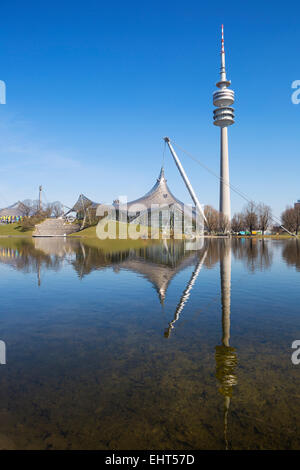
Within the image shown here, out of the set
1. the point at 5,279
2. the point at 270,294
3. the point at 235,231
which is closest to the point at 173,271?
the point at 270,294

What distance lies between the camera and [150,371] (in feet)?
21.4

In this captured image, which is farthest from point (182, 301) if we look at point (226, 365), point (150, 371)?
point (150, 371)

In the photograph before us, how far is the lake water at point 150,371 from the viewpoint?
15.0ft

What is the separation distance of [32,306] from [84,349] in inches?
210

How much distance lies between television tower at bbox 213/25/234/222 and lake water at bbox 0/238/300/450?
110741 millimetres

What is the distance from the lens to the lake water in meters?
4.56

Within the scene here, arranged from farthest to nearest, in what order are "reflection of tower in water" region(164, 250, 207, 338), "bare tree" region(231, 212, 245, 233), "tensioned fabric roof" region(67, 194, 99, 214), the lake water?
"tensioned fabric roof" region(67, 194, 99, 214) < "bare tree" region(231, 212, 245, 233) < "reflection of tower in water" region(164, 250, 207, 338) < the lake water

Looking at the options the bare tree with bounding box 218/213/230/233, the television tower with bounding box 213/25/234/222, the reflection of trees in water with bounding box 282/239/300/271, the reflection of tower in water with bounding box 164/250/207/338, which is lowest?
the reflection of tower in water with bounding box 164/250/207/338

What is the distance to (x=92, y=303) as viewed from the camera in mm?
12516

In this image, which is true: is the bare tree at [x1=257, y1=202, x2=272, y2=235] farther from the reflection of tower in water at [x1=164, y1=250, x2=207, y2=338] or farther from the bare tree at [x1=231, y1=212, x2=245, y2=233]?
the reflection of tower in water at [x1=164, y1=250, x2=207, y2=338]

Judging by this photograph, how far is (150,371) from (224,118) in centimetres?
12747

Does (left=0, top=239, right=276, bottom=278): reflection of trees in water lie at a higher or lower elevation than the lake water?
higher

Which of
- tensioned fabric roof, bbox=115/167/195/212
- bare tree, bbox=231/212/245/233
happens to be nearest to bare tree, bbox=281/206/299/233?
bare tree, bbox=231/212/245/233
